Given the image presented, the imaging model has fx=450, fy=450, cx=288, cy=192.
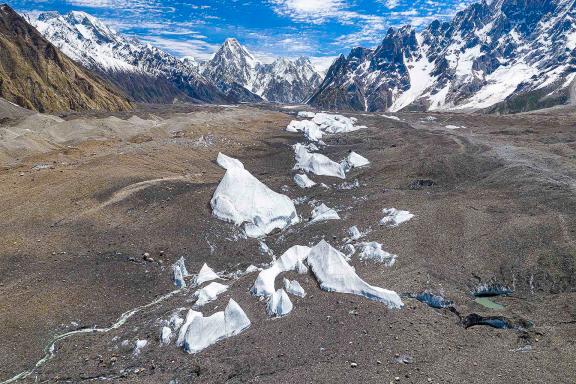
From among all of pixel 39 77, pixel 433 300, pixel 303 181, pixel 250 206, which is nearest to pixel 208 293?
pixel 433 300

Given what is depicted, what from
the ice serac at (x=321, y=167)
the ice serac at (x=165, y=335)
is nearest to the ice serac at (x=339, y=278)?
the ice serac at (x=165, y=335)

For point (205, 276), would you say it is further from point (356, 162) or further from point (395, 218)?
point (356, 162)

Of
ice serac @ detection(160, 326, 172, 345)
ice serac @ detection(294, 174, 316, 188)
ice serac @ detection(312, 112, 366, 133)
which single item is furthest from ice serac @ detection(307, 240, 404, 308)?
ice serac @ detection(312, 112, 366, 133)

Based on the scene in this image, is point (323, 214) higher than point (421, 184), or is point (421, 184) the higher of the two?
point (421, 184)

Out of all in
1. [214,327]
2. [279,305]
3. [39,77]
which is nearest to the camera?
[214,327]

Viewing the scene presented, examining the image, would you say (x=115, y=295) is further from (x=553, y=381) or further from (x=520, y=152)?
(x=520, y=152)

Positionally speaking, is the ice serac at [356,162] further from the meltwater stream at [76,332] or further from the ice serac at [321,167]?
the meltwater stream at [76,332]

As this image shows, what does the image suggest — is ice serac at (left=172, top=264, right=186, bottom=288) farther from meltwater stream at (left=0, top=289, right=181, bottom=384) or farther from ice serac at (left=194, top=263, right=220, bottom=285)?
ice serac at (left=194, top=263, right=220, bottom=285)
